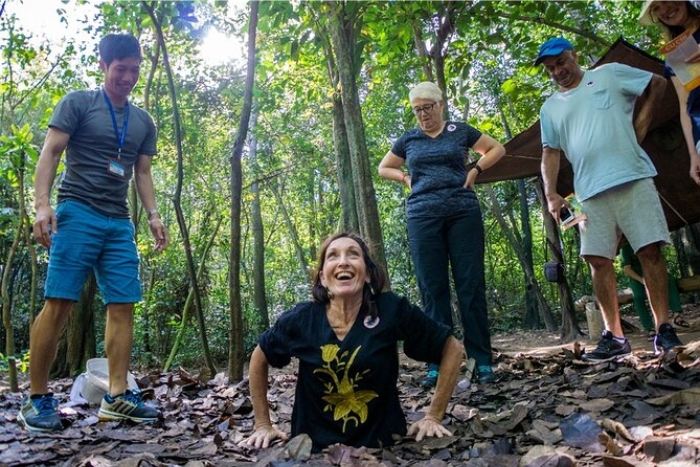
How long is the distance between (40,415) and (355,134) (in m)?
3.04

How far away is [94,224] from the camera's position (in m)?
3.10

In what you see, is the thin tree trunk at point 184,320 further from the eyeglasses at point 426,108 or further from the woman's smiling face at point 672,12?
the woman's smiling face at point 672,12

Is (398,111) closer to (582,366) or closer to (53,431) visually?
(582,366)

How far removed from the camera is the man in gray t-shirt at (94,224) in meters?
2.94

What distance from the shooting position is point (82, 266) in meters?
3.04

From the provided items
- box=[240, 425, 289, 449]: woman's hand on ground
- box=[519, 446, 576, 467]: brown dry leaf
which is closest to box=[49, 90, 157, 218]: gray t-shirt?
box=[240, 425, 289, 449]: woman's hand on ground

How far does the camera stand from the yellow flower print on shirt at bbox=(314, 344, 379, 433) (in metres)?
2.32

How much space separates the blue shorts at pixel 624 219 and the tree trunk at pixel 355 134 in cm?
157

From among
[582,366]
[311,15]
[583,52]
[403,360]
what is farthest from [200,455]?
[583,52]

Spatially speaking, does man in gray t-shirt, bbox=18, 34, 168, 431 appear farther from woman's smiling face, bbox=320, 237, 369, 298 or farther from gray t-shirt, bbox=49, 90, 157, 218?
woman's smiling face, bbox=320, 237, 369, 298

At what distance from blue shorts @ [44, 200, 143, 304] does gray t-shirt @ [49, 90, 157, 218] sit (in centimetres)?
7

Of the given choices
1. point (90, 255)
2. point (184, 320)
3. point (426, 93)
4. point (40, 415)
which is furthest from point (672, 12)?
point (184, 320)

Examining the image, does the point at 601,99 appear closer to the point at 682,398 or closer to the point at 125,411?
the point at 682,398

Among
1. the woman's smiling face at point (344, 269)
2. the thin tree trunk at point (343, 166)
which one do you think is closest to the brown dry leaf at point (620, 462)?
the woman's smiling face at point (344, 269)
